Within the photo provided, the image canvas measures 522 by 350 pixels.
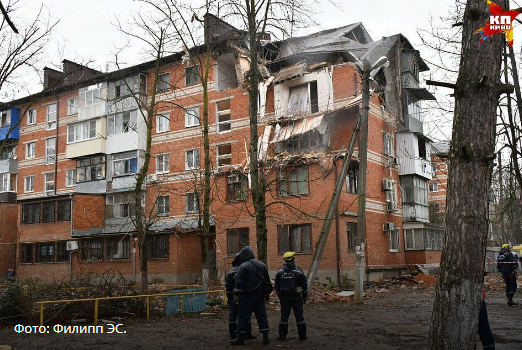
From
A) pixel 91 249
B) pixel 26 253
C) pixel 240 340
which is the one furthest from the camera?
pixel 26 253

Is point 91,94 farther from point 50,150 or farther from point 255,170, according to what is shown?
point 255,170

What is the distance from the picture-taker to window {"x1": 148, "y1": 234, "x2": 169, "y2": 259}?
31953mm

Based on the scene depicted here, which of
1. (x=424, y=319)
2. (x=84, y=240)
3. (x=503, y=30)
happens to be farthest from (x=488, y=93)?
(x=84, y=240)

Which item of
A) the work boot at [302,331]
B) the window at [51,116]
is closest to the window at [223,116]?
the window at [51,116]

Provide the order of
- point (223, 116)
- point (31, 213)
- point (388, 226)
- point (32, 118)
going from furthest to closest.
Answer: point (32, 118)
point (31, 213)
point (223, 116)
point (388, 226)

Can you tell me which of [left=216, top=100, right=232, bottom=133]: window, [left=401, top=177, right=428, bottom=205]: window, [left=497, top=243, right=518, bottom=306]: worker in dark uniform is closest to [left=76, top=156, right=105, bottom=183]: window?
[left=216, top=100, right=232, bottom=133]: window

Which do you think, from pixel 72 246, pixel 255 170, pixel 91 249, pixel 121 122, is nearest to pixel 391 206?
pixel 255 170

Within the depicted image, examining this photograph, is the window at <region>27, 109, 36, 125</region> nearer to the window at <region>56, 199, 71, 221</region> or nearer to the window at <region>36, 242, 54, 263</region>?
the window at <region>56, 199, 71, 221</region>

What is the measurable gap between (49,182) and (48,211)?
5.74 m

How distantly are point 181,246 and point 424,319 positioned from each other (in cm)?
2016

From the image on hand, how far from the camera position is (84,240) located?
114 feet

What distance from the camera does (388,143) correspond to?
1271 inches

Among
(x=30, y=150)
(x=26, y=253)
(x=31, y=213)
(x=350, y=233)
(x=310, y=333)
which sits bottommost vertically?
(x=310, y=333)

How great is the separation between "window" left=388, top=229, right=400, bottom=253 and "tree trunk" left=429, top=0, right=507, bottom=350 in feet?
85.5
